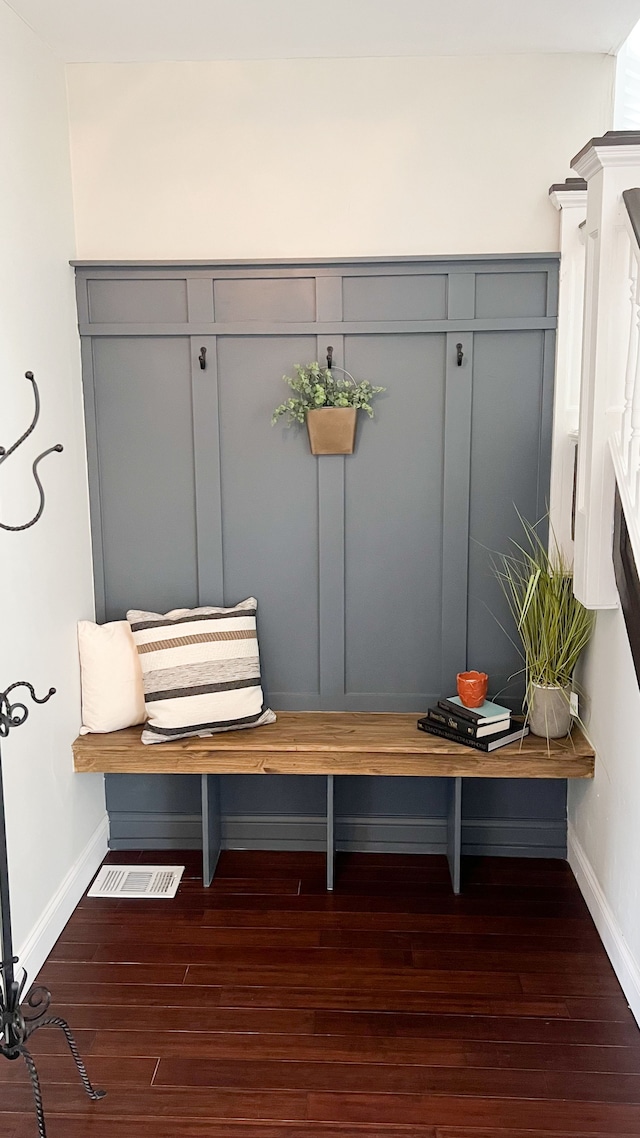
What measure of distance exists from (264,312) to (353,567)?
943 mm

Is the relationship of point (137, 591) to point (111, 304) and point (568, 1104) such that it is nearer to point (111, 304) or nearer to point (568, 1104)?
point (111, 304)

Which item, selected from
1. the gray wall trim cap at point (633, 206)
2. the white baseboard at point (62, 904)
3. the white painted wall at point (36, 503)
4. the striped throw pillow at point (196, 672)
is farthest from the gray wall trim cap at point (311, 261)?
the white baseboard at point (62, 904)

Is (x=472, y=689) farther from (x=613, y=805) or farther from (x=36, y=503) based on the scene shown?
(x=36, y=503)

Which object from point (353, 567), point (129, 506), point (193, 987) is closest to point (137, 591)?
point (129, 506)

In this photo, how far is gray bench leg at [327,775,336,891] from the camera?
10.3 feet

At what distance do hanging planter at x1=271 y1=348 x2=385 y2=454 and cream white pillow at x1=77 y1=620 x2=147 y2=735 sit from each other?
95cm

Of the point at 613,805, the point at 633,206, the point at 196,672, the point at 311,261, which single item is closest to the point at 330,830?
the point at 196,672

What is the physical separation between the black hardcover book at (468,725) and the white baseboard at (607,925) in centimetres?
53

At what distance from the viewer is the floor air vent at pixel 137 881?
310cm

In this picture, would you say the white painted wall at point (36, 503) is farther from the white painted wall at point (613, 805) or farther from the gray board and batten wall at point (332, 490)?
the white painted wall at point (613, 805)

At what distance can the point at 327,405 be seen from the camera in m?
3.12

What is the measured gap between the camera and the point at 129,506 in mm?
3293

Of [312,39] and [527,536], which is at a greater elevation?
[312,39]

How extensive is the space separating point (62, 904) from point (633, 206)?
2.58 meters
